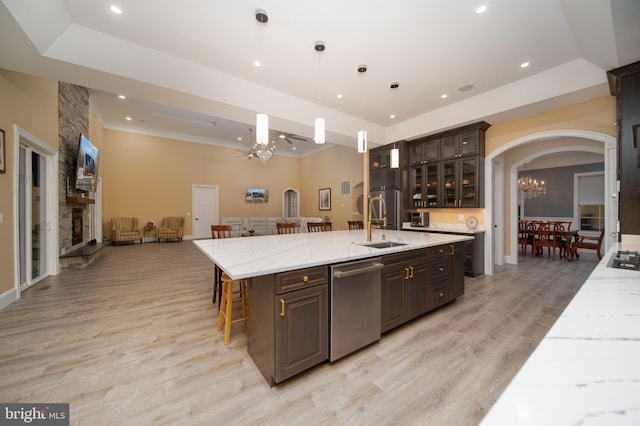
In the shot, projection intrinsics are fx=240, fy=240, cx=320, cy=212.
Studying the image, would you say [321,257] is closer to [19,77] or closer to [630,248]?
[630,248]

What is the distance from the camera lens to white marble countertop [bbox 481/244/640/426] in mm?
422

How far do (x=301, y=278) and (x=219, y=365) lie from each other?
1.04 metres

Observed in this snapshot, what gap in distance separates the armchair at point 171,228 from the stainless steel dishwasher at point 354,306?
831 cm

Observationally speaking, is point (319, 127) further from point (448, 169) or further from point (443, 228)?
point (443, 228)

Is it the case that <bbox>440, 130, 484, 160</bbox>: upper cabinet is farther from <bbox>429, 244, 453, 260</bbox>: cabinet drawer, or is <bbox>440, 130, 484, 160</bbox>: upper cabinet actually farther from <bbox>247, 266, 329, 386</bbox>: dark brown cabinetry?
<bbox>247, 266, 329, 386</bbox>: dark brown cabinetry

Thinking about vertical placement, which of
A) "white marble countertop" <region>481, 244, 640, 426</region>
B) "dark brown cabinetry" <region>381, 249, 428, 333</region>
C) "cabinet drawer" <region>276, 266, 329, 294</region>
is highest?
"white marble countertop" <region>481, 244, 640, 426</region>

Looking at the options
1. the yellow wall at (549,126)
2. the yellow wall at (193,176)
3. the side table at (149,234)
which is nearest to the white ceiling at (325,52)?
the yellow wall at (549,126)

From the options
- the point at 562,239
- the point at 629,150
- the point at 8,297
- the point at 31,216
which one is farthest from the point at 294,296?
the point at 562,239

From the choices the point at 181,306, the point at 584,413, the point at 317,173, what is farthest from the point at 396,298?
the point at 317,173

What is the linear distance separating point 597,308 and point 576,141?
21.4 feet

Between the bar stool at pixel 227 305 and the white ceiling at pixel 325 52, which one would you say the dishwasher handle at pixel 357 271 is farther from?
the white ceiling at pixel 325 52

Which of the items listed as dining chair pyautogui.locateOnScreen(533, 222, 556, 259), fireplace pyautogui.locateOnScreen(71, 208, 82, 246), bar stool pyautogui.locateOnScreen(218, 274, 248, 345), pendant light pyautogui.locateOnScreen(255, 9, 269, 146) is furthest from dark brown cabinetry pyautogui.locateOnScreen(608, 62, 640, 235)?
fireplace pyautogui.locateOnScreen(71, 208, 82, 246)

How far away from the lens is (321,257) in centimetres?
187

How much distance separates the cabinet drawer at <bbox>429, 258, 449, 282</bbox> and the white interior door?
8588mm
